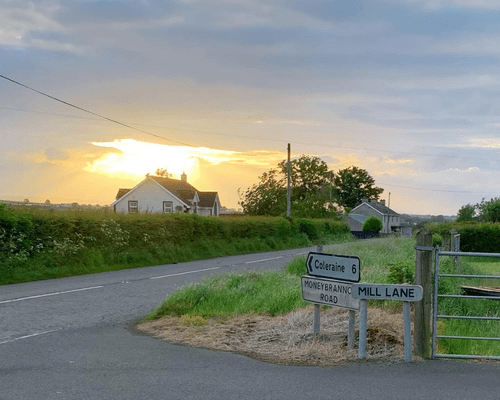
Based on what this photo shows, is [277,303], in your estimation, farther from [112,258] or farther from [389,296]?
[112,258]

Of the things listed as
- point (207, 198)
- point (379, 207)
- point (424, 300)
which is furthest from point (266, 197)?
point (424, 300)

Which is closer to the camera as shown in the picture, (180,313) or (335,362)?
(335,362)

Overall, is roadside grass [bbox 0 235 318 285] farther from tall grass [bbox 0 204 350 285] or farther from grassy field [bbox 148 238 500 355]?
grassy field [bbox 148 238 500 355]

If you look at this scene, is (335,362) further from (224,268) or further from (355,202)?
(355,202)

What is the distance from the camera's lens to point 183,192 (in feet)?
243

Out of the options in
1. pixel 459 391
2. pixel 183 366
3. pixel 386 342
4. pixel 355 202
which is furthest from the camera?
pixel 355 202

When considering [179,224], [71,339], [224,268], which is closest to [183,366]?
[71,339]

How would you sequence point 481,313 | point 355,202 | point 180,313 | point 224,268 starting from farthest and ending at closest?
point 355,202 < point 224,268 < point 481,313 < point 180,313

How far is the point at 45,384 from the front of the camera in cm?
717

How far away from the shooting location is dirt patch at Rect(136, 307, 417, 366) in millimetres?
8531

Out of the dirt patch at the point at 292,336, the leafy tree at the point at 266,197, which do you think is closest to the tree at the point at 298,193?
A: the leafy tree at the point at 266,197

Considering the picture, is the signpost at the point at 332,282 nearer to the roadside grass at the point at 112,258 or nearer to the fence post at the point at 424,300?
the fence post at the point at 424,300

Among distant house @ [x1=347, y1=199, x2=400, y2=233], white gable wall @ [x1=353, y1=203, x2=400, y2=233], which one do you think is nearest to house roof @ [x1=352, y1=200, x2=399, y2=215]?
distant house @ [x1=347, y1=199, x2=400, y2=233]

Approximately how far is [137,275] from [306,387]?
47.5ft
